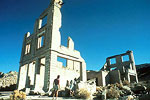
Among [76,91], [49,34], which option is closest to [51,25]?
[49,34]

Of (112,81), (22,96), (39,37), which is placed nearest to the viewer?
(22,96)

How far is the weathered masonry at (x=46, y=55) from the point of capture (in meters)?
16.1

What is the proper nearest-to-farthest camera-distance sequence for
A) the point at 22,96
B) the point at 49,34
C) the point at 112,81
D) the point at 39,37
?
→ the point at 22,96 → the point at 49,34 → the point at 39,37 → the point at 112,81

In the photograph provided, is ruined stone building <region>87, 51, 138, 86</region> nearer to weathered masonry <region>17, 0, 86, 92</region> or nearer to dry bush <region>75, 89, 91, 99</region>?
weathered masonry <region>17, 0, 86, 92</region>

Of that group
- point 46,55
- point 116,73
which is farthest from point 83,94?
point 116,73

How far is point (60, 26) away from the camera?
62.5 ft

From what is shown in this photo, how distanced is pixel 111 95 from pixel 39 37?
587 inches

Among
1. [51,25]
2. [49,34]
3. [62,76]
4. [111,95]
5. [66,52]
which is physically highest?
[51,25]

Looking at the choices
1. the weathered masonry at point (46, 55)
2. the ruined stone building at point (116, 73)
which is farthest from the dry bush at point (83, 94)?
the ruined stone building at point (116, 73)

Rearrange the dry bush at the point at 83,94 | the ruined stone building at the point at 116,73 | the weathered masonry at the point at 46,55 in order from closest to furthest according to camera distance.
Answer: the dry bush at the point at 83,94 → the weathered masonry at the point at 46,55 → the ruined stone building at the point at 116,73

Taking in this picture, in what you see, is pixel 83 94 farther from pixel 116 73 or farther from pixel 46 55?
pixel 116 73

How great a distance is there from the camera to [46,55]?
1678 centimetres

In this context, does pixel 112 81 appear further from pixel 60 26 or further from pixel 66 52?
pixel 60 26

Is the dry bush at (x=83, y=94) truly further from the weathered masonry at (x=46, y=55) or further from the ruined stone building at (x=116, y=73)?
the ruined stone building at (x=116, y=73)
